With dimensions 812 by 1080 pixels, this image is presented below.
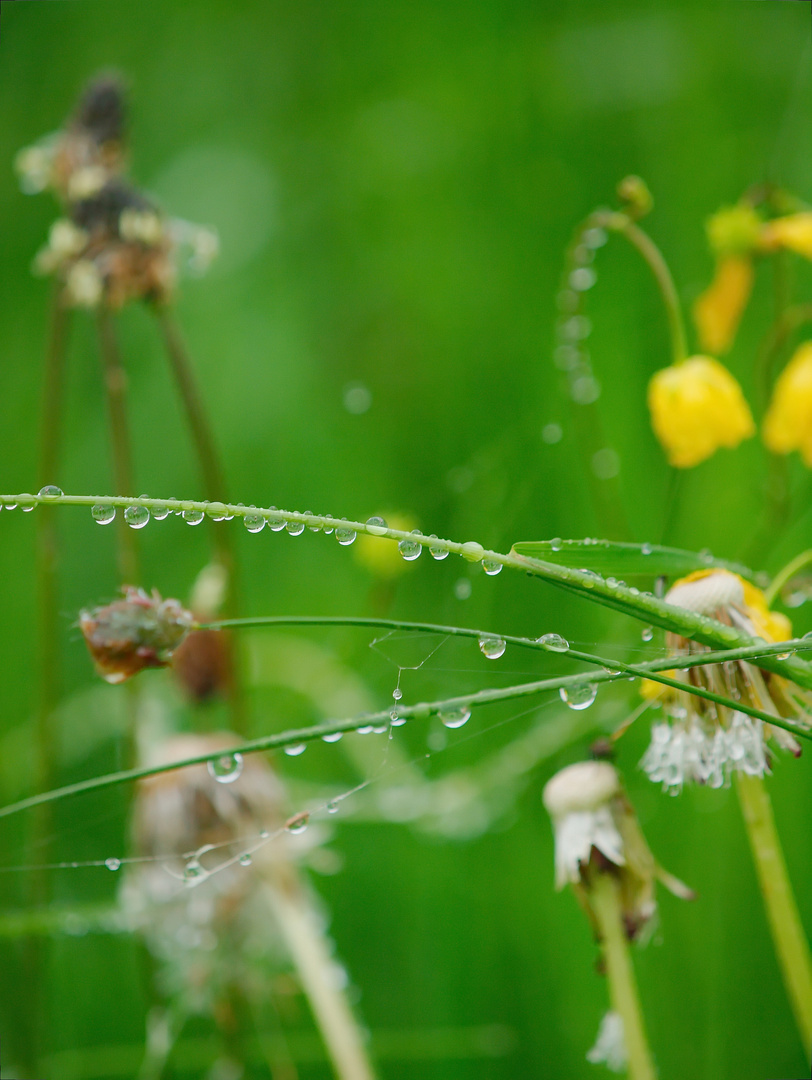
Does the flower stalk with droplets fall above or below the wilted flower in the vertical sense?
below

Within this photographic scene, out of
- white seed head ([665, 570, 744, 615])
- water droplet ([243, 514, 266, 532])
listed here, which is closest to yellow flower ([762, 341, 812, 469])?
white seed head ([665, 570, 744, 615])

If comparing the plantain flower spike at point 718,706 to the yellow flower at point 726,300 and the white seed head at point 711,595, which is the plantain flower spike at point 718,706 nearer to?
the white seed head at point 711,595

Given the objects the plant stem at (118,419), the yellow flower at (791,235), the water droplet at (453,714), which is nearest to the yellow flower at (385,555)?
the plant stem at (118,419)

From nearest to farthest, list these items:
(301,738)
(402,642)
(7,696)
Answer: (301,738) → (402,642) → (7,696)

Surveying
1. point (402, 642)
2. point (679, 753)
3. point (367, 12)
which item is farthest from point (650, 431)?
point (367, 12)

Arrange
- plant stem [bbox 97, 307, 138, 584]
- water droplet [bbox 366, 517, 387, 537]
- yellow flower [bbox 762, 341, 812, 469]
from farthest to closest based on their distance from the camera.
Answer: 1. plant stem [bbox 97, 307, 138, 584]
2. yellow flower [bbox 762, 341, 812, 469]
3. water droplet [bbox 366, 517, 387, 537]

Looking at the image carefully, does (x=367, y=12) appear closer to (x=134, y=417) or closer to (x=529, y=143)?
(x=529, y=143)

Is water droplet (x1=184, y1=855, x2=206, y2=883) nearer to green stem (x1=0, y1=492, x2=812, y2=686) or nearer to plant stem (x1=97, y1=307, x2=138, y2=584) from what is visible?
green stem (x1=0, y1=492, x2=812, y2=686)
